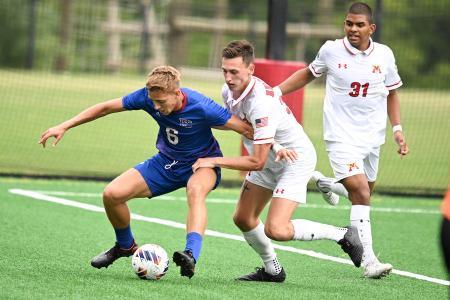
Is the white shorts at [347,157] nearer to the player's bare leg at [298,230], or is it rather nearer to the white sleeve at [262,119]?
the player's bare leg at [298,230]

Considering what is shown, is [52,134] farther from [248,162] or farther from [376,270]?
[376,270]

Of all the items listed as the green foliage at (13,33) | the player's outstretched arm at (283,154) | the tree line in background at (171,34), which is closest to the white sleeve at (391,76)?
the player's outstretched arm at (283,154)

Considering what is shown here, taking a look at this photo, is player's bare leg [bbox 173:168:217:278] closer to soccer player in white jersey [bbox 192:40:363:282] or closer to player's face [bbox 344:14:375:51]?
soccer player in white jersey [bbox 192:40:363:282]

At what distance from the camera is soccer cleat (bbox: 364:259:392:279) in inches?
303

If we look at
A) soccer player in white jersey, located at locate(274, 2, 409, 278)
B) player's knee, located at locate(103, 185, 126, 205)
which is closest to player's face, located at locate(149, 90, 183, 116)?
player's knee, located at locate(103, 185, 126, 205)

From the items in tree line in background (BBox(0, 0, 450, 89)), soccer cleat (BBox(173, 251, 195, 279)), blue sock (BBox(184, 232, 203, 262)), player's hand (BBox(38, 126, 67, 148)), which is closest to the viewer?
soccer cleat (BBox(173, 251, 195, 279))

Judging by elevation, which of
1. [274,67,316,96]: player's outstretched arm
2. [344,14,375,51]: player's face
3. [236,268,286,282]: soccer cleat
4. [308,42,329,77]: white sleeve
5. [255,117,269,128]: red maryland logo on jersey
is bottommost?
[236,268,286,282]: soccer cleat

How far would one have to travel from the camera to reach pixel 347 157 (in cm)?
814

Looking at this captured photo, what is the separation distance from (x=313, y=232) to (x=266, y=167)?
23.8 inches

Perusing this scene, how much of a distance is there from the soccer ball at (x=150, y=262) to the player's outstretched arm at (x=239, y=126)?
3.32 ft

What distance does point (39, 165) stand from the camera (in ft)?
49.4

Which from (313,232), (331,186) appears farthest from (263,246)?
(331,186)

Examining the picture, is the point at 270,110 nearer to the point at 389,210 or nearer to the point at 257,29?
the point at 389,210

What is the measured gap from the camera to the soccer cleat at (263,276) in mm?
7556
